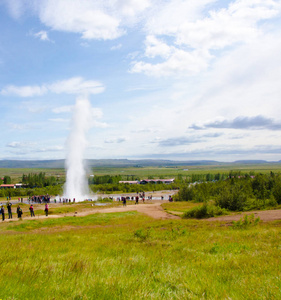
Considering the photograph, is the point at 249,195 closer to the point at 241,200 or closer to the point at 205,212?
the point at 241,200

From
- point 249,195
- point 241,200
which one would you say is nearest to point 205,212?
point 241,200

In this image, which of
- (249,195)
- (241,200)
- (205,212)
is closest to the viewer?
(205,212)

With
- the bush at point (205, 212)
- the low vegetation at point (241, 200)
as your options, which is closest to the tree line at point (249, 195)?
the low vegetation at point (241, 200)

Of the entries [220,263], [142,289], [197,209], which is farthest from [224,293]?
[197,209]

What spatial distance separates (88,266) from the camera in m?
5.47

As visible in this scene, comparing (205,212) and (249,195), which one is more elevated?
(205,212)

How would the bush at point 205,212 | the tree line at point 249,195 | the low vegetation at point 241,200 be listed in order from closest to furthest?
the bush at point 205,212
the low vegetation at point 241,200
the tree line at point 249,195

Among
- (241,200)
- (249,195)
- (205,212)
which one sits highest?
(241,200)

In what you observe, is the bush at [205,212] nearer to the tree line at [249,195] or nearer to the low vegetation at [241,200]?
the low vegetation at [241,200]

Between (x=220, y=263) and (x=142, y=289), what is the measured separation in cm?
336

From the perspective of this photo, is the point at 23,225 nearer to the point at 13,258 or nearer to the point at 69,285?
the point at 13,258

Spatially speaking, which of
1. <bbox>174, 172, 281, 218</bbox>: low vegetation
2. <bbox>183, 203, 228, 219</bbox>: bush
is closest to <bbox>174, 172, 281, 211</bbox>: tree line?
<bbox>174, 172, 281, 218</bbox>: low vegetation

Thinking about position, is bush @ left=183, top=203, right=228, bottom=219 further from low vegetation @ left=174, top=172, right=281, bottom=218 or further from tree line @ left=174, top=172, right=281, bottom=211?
tree line @ left=174, top=172, right=281, bottom=211

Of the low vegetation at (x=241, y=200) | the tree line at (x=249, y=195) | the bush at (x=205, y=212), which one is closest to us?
the bush at (x=205, y=212)
